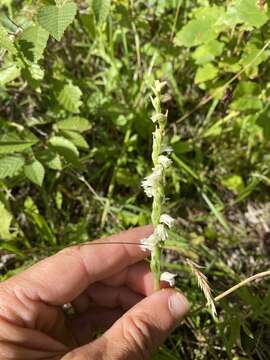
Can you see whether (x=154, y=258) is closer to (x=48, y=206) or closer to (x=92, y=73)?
(x=48, y=206)

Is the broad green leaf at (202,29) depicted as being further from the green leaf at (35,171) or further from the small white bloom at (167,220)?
the small white bloom at (167,220)

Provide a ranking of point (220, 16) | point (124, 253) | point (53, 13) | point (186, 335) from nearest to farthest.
Answer: point (53, 13) → point (124, 253) → point (220, 16) → point (186, 335)

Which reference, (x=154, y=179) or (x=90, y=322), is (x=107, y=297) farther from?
(x=154, y=179)

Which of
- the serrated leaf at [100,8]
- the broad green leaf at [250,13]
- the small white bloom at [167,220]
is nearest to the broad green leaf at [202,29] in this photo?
the broad green leaf at [250,13]

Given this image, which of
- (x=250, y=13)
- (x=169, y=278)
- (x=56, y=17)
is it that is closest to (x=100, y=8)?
(x=56, y=17)

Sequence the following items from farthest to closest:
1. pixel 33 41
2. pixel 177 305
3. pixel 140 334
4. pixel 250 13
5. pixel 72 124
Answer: pixel 72 124
pixel 250 13
pixel 33 41
pixel 177 305
pixel 140 334

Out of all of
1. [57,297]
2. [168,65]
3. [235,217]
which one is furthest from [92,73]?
[57,297]

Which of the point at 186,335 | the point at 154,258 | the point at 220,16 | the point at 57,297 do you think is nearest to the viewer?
the point at 154,258

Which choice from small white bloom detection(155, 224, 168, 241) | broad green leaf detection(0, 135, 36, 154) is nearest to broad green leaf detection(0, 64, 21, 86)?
broad green leaf detection(0, 135, 36, 154)
